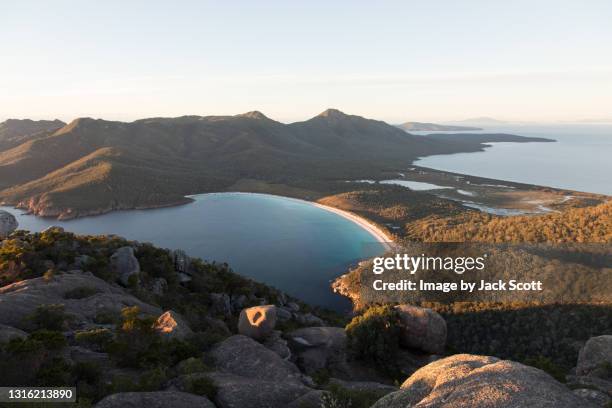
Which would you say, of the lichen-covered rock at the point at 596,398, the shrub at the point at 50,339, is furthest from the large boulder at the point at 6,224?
the lichen-covered rock at the point at 596,398

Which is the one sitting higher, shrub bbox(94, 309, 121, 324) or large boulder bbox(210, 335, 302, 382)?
shrub bbox(94, 309, 121, 324)

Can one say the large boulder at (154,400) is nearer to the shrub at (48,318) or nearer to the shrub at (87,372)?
the shrub at (87,372)

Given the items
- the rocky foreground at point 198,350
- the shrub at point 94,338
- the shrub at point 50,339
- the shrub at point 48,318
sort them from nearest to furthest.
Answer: the rocky foreground at point 198,350
the shrub at point 50,339
the shrub at point 94,338
the shrub at point 48,318

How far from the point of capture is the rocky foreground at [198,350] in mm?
13805

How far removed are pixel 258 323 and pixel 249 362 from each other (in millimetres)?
6665

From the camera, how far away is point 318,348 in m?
29.3

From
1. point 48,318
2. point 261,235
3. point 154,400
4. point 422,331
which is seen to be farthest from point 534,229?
point 48,318

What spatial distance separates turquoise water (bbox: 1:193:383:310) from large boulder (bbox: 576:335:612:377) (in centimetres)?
4652

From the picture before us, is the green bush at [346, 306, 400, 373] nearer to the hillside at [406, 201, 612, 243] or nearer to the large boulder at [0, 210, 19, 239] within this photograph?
the large boulder at [0, 210, 19, 239]

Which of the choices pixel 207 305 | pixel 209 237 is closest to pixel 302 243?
pixel 209 237

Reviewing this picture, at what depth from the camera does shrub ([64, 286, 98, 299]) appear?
90.0 ft

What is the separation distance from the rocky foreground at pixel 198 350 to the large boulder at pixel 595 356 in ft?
0.34

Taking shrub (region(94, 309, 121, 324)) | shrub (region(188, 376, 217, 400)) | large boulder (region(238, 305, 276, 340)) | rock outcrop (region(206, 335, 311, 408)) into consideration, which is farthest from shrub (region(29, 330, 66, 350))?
large boulder (region(238, 305, 276, 340))

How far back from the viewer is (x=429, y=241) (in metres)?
95.4
